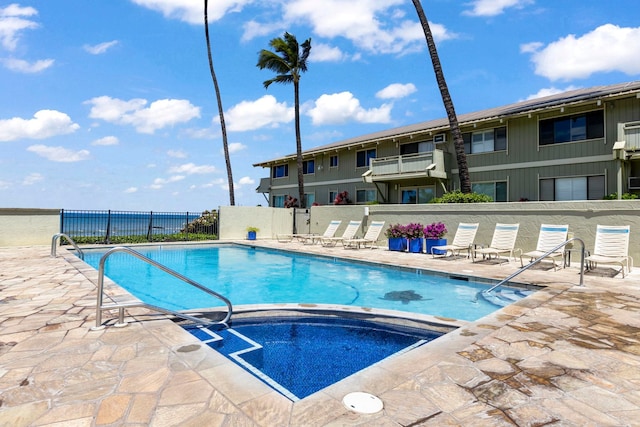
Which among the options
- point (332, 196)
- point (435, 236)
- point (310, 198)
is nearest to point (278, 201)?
point (310, 198)

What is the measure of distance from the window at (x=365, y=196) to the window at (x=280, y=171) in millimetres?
7803

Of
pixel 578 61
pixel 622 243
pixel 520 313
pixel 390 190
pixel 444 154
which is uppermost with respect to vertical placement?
pixel 578 61

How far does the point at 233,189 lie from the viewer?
22.0 metres

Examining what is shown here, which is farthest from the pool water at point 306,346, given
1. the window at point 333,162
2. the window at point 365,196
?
the window at point 333,162

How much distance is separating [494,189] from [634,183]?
5.08 metres

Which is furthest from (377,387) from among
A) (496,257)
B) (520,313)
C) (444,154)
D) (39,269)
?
(444,154)

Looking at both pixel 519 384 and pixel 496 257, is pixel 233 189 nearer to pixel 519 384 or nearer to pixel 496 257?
pixel 496 257

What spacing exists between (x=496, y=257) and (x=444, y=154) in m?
7.91

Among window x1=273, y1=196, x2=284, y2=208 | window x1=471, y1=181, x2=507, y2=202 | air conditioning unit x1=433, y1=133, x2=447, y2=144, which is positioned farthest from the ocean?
window x1=471, y1=181, x2=507, y2=202

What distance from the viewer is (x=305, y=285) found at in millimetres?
8695

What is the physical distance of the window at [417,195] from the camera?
62.0ft

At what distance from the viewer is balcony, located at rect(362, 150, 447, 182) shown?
17.2 metres

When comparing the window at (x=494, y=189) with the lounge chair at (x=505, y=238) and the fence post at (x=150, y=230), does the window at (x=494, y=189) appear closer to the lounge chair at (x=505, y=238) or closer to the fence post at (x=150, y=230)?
the lounge chair at (x=505, y=238)

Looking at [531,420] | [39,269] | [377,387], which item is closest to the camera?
[531,420]
